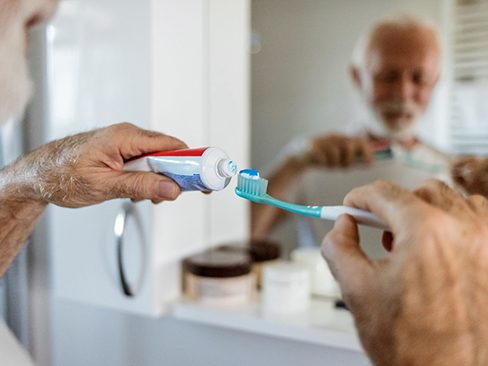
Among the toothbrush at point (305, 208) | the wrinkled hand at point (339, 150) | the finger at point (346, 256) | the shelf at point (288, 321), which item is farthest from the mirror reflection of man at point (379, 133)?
the finger at point (346, 256)

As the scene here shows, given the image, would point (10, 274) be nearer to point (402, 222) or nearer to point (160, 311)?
point (160, 311)

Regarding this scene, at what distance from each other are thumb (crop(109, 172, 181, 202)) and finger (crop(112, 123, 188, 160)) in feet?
0.07

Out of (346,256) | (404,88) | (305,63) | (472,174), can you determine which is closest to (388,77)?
(404,88)

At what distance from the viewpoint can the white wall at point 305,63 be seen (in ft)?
2.89

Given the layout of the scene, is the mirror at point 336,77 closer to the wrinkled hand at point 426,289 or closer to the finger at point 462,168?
the finger at point 462,168

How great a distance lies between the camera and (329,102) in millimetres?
897

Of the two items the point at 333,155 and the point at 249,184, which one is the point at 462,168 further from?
the point at 249,184

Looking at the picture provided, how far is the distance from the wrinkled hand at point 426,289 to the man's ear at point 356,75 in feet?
1.94

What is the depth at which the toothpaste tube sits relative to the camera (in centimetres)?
43

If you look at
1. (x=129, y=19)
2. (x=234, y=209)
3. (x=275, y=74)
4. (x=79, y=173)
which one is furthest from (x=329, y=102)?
(x=79, y=173)

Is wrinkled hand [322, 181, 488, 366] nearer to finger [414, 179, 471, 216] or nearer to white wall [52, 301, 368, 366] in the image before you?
finger [414, 179, 471, 216]

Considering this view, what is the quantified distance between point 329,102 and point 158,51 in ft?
1.08

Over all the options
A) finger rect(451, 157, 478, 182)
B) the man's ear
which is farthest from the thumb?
the man's ear

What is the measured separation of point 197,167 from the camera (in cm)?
43
